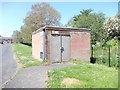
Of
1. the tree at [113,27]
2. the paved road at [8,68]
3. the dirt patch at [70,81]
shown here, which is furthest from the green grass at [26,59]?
the tree at [113,27]

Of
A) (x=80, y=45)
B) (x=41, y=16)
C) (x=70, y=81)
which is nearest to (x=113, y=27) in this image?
(x=41, y=16)

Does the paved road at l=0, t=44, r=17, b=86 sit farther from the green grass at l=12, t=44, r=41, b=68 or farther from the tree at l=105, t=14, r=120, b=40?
the tree at l=105, t=14, r=120, b=40

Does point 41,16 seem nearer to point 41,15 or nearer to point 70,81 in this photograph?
point 41,15

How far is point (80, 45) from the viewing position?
19.1 m

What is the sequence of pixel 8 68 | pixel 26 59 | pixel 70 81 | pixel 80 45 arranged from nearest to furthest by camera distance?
pixel 70 81, pixel 8 68, pixel 80 45, pixel 26 59

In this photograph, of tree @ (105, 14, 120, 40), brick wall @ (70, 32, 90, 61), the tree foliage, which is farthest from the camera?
the tree foliage

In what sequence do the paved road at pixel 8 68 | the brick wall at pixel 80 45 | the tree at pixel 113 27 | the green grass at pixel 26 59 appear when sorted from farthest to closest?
the tree at pixel 113 27, the brick wall at pixel 80 45, the green grass at pixel 26 59, the paved road at pixel 8 68

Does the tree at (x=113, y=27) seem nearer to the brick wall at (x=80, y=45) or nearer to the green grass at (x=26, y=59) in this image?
the green grass at (x=26, y=59)

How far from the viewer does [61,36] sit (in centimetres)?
1827

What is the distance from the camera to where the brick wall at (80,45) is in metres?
18.9

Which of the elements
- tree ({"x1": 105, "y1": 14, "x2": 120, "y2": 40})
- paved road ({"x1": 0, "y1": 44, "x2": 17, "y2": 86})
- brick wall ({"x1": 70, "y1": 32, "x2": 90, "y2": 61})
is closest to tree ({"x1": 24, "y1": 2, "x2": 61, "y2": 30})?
tree ({"x1": 105, "y1": 14, "x2": 120, "y2": 40})

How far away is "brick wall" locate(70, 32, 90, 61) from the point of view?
18859 millimetres

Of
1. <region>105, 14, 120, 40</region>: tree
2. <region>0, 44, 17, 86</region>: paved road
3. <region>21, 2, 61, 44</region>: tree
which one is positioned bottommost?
→ <region>0, 44, 17, 86</region>: paved road

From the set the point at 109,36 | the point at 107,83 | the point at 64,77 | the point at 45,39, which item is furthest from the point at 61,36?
the point at 109,36
